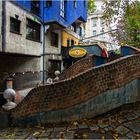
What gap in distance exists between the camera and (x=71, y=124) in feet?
19.6

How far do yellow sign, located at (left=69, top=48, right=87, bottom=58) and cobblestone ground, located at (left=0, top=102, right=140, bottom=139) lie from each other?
9.82 meters

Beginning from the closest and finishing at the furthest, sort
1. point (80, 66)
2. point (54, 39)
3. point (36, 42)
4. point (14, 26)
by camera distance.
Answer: point (14, 26) < point (80, 66) < point (36, 42) < point (54, 39)

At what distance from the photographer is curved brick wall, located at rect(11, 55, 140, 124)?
605 centimetres

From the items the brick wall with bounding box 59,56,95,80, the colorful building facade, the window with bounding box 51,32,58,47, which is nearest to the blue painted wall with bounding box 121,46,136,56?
the brick wall with bounding box 59,56,95,80

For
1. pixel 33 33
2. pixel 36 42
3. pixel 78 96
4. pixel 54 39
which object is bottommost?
pixel 78 96

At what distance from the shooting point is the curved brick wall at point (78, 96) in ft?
19.8

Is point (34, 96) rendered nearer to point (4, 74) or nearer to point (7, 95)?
point (7, 95)

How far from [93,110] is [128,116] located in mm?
977

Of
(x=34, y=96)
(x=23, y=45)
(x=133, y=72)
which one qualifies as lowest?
(x=34, y=96)

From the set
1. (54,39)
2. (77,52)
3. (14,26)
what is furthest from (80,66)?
(54,39)

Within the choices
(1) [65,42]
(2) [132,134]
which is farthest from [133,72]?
(1) [65,42]

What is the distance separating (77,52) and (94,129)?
11296 mm

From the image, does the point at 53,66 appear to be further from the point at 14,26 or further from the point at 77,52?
the point at 14,26

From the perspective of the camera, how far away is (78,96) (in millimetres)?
6066
